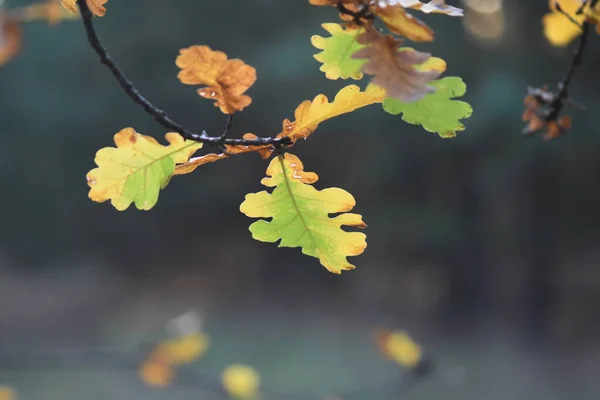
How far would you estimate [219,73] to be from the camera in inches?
15.1

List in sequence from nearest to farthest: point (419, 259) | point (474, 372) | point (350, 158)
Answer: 1. point (474, 372)
2. point (350, 158)
3. point (419, 259)

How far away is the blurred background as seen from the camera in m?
4.24

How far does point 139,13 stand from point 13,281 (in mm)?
2910

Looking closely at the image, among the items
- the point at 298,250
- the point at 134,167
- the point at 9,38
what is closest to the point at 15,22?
the point at 9,38

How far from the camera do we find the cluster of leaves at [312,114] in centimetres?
34

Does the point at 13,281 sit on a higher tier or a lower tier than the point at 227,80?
lower

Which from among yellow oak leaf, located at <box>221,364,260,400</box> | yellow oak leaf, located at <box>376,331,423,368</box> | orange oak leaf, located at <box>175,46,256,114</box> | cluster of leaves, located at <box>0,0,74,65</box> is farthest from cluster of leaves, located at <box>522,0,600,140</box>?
yellow oak leaf, located at <box>221,364,260,400</box>

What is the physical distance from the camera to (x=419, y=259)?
5391 mm

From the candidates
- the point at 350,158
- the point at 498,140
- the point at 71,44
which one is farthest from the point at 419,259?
the point at 71,44

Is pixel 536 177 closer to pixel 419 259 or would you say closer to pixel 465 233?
pixel 465 233

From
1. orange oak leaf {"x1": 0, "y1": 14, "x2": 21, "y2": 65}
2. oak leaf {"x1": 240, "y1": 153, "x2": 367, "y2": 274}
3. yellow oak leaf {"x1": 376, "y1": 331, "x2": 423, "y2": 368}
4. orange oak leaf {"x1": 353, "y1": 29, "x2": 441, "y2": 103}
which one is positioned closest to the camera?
orange oak leaf {"x1": 353, "y1": 29, "x2": 441, "y2": 103}

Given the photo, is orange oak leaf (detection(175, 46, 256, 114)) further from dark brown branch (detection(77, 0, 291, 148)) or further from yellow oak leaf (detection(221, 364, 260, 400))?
yellow oak leaf (detection(221, 364, 260, 400))

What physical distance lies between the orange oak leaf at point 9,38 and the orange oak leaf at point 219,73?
0.55 meters

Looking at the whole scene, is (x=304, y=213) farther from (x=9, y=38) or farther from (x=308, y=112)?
(x=9, y=38)
